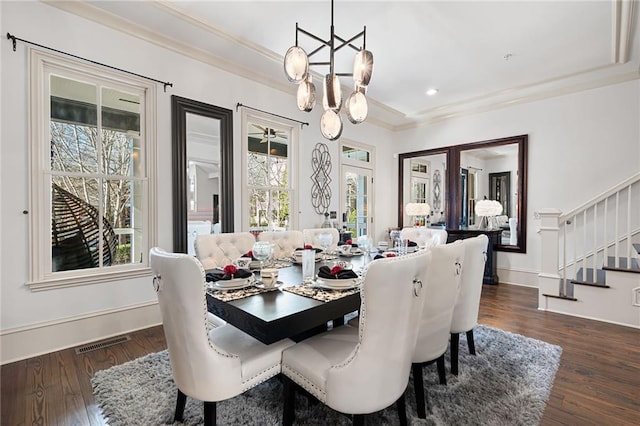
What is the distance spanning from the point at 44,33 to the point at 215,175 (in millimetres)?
1796

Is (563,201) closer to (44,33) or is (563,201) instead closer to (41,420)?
(41,420)

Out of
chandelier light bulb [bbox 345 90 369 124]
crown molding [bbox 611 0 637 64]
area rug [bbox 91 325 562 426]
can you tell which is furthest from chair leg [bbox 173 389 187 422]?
crown molding [bbox 611 0 637 64]

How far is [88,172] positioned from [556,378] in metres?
4.07

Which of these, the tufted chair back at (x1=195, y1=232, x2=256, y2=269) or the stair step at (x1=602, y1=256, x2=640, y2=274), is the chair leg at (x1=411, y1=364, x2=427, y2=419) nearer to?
the tufted chair back at (x1=195, y1=232, x2=256, y2=269)

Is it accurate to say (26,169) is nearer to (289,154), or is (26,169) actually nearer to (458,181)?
(289,154)

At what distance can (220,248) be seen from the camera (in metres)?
2.38

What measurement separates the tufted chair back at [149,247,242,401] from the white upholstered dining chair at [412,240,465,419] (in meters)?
0.97

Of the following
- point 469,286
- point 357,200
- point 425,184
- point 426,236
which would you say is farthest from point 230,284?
point 425,184

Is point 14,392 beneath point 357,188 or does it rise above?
beneath

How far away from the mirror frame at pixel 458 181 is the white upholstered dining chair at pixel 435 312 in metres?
3.69

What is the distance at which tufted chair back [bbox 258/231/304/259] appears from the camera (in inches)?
104

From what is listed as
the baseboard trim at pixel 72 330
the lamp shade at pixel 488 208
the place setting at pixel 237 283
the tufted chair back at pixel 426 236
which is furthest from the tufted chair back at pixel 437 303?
the lamp shade at pixel 488 208

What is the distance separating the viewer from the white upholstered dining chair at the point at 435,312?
164 cm

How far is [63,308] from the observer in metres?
2.50
